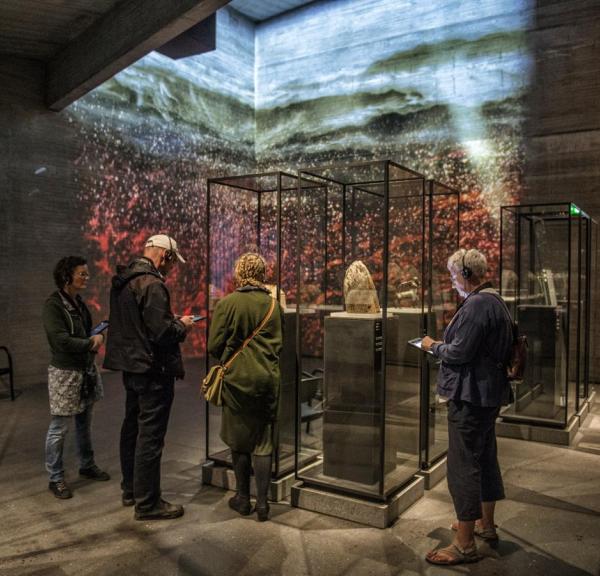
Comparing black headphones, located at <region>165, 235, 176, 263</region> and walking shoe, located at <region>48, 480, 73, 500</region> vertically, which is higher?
black headphones, located at <region>165, 235, 176, 263</region>

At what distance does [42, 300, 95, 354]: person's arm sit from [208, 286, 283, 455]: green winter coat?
37.2 inches

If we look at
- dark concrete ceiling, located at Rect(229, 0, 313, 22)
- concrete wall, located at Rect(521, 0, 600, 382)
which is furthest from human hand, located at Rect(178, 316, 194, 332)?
dark concrete ceiling, located at Rect(229, 0, 313, 22)

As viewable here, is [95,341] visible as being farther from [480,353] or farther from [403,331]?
[480,353]

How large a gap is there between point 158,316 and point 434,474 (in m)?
2.15

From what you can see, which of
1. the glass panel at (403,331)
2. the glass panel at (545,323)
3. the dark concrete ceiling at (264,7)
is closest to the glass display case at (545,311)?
the glass panel at (545,323)

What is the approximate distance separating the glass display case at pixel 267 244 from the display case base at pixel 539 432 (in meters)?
2.19

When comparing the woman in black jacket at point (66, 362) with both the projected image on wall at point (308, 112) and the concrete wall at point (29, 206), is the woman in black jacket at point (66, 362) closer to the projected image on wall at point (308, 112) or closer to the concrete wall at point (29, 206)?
the concrete wall at point (29, 206)

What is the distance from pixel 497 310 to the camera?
2.71 metres

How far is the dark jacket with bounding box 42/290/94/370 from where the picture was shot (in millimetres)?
3557

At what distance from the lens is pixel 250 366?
3.10m

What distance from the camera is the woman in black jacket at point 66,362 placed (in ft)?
11.7

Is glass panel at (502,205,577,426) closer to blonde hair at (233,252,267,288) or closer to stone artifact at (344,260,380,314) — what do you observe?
stone artifact at (344,260,380,314)

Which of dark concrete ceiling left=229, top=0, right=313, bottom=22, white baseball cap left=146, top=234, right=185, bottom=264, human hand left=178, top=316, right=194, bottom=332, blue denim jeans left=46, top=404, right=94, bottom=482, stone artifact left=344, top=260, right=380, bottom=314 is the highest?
dark concrete ceiling left=229, top=0, right=313, bottom=22

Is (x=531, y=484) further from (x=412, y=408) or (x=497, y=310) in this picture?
(x=497, y=310)
